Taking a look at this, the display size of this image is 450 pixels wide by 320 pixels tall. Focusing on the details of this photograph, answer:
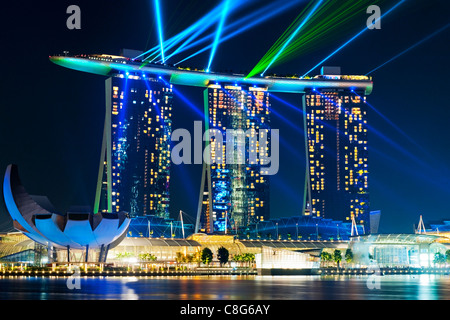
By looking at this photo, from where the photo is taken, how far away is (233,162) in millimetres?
175375

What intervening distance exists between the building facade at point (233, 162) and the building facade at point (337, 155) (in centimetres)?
1367

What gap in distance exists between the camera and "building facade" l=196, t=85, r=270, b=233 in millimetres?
173625

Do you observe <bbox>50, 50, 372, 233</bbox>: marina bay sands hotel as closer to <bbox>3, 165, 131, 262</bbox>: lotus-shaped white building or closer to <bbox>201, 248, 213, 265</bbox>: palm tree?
<bbox>201, 248, 213, 265</bbox>: palm tree

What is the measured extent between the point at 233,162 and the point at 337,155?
2972 centimetres

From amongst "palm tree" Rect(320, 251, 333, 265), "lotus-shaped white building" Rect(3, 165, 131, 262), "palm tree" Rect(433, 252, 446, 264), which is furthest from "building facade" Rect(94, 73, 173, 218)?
"palm tree" Rect(433, 252, 446, 264)

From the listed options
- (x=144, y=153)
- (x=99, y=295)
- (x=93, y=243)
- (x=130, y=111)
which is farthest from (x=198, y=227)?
(x=99, y=295)

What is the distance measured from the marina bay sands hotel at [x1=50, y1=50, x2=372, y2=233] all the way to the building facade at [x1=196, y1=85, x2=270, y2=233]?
0.25 meters

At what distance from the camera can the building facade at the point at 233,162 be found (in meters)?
174

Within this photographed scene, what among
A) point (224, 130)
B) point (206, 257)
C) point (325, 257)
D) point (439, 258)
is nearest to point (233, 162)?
point (224, 130)

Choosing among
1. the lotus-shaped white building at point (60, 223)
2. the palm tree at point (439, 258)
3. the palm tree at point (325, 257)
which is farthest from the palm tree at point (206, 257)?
the palm tree at point (439, 258)

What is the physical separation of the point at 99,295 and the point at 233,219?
423 feet

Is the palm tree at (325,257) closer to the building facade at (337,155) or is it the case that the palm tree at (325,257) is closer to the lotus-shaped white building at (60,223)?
the lotus-shaped white building at (60,223)
